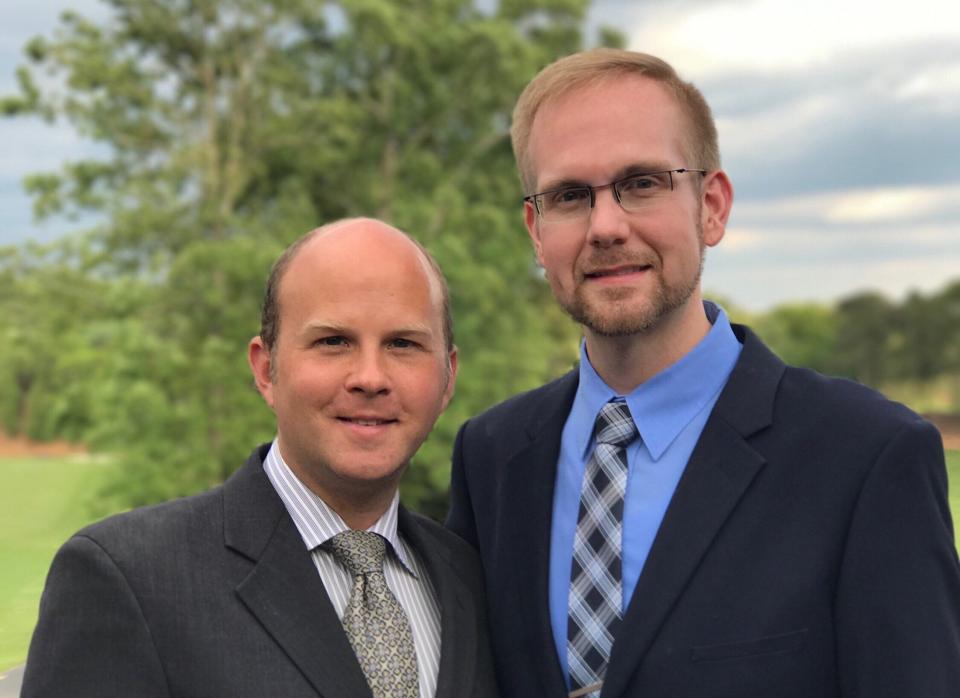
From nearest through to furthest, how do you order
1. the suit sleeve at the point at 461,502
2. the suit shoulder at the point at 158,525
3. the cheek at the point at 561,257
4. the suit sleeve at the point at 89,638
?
1. the suit sleeve at the point at 89,638
2. the suit shoulder at the point at 158,525
3. the cheek at the point at 561,257
4. the suit sleeve at the point at 461,502

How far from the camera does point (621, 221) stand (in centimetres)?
273

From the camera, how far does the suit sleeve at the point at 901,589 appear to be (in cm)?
239

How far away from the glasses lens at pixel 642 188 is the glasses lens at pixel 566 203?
0.09 metres

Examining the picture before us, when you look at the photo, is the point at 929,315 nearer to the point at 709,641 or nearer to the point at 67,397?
the point at 67,397

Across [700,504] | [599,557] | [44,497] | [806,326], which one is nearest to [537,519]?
[599,557]

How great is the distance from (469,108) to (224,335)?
20.9 feet

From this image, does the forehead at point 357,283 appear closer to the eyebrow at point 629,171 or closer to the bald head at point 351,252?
the bald head at point 351,252

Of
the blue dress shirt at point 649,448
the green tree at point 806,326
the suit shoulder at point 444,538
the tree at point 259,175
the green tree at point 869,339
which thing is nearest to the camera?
the blue dress shirt at point 649,448

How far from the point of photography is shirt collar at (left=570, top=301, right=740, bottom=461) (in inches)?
108

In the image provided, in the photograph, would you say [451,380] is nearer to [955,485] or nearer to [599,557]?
[599,557]

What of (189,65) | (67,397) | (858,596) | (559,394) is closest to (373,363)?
(559,394)

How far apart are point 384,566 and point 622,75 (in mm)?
1291

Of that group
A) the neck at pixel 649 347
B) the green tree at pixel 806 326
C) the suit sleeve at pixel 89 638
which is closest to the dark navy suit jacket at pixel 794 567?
the neck at pixel 649 347

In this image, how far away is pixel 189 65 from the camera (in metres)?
20.9
